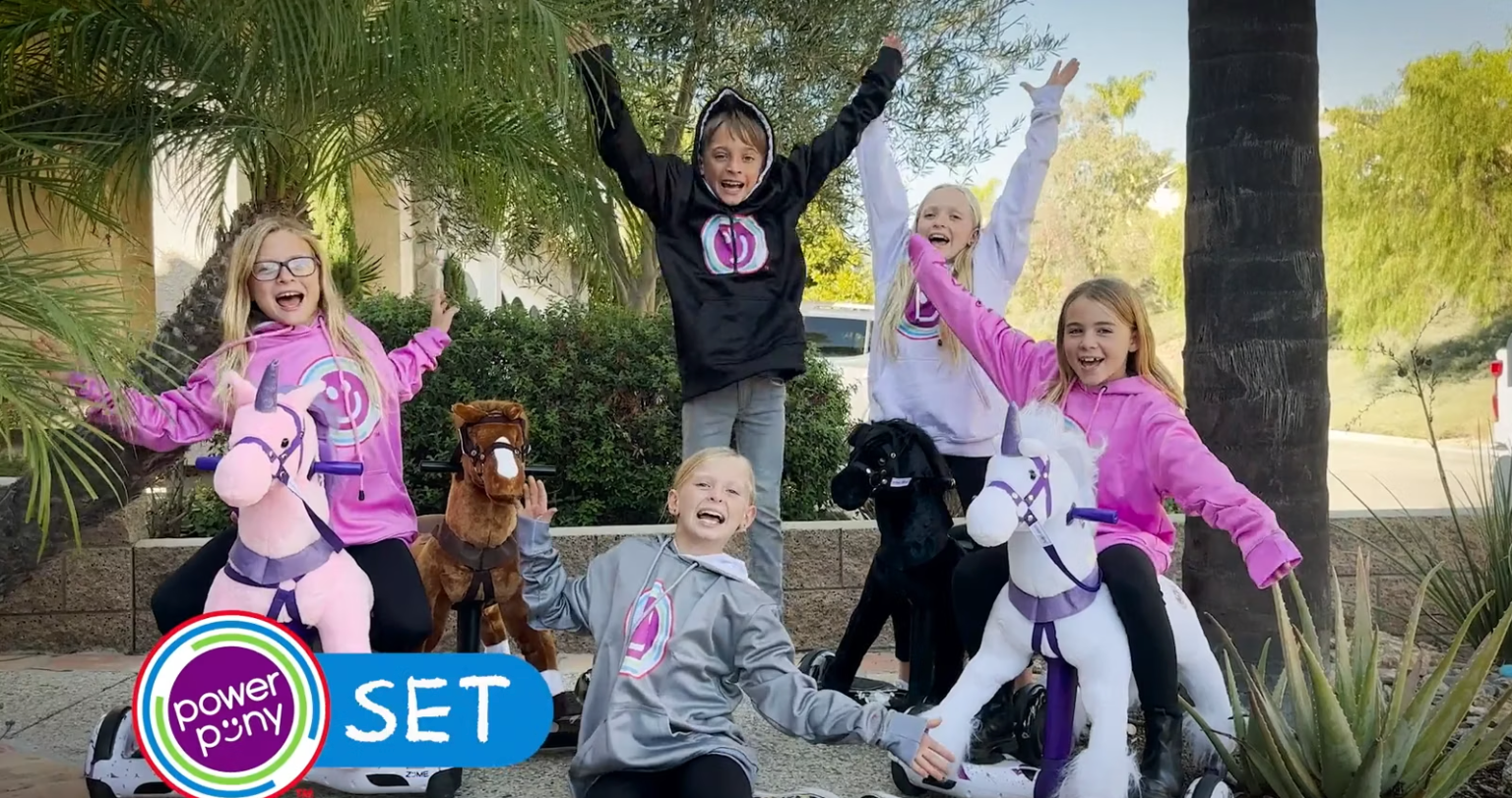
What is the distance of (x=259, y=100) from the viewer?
364 cm

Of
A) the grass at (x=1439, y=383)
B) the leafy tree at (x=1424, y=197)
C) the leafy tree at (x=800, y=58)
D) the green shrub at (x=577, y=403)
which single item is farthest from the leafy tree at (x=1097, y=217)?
the green shrub at (x=577, y=403)

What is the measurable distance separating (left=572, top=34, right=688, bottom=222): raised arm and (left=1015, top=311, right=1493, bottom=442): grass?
15.3 meters

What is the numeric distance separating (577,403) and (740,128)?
2406mm

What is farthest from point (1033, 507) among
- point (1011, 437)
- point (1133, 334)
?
point (1133, 334)

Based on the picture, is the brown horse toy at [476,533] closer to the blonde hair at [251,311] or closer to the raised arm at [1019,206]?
the blonde hair at [251,311]

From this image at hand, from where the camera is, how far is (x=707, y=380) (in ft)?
12.7

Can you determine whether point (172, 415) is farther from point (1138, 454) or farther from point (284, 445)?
point (1138, 454)

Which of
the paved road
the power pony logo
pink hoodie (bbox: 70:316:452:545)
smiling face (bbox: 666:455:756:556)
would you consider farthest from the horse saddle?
the paved road

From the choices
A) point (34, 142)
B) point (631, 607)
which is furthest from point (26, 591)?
point (631, 607)

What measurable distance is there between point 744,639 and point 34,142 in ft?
8.65

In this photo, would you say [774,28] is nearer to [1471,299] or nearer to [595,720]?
[595,720]

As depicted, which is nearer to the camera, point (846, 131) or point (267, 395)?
point (267, 395)

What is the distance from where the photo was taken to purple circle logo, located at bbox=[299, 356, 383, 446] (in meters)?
3.26

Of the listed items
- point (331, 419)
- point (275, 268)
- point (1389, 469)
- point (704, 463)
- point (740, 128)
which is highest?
point (740, 128)
